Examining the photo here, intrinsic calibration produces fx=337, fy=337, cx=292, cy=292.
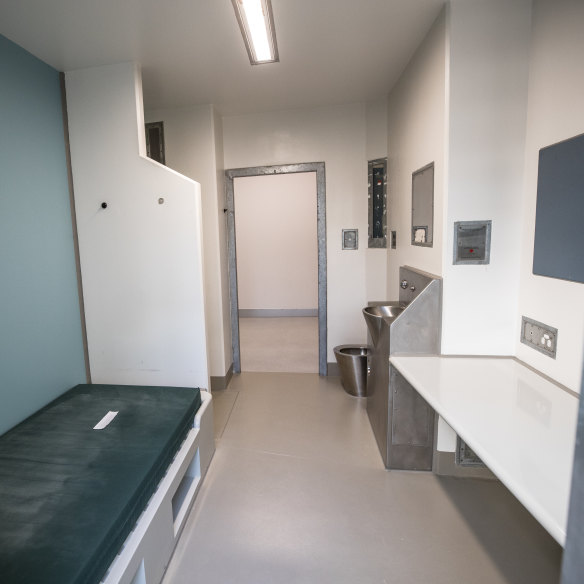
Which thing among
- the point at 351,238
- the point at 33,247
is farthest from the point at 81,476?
the point at 351,238

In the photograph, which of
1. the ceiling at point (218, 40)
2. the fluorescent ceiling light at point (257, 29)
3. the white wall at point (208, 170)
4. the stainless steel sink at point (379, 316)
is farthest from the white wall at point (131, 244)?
the stainless steel sink at point (379, 316)

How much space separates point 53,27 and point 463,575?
344 centimetres

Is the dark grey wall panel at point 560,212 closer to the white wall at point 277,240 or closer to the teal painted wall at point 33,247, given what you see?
the teal painted wall at point 33,247

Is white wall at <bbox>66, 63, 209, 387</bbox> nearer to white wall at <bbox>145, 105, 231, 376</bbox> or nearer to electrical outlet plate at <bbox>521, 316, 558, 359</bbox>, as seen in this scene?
white wall at <bbox>145, 105, 231, 376</bbox>

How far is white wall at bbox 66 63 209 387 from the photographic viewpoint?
2291 millimetres

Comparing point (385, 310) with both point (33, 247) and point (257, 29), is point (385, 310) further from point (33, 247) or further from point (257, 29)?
point (33, 247)

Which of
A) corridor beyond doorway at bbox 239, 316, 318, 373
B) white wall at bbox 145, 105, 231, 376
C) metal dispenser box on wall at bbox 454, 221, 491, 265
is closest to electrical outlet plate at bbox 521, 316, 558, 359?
metal dispenser box on wall at bbox 454, 221, 491, 265

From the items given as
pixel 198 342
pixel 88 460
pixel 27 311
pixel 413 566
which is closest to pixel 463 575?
pixel 413 566

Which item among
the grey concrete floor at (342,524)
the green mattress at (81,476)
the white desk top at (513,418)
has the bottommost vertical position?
the grey concrete floor at (342,524)

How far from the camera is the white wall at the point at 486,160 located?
177 cm

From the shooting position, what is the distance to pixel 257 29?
1974mm

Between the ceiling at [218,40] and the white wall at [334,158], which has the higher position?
the ceiling at [218,40]

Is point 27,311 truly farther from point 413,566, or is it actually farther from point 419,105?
point 419,105

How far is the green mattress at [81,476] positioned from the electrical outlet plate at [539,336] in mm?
1910
